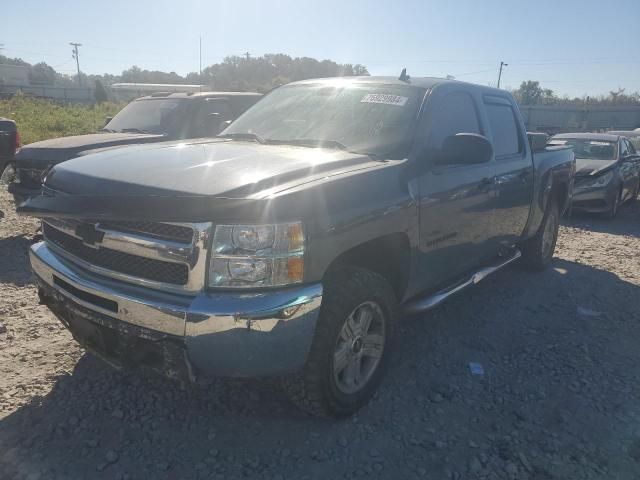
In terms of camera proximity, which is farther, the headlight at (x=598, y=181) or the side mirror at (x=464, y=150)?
the headlight at (x=598, y=181)

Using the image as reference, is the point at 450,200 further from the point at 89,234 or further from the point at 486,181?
the point at 89,234

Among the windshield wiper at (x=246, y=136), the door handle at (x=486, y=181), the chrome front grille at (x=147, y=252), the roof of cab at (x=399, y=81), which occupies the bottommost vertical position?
the chrome front grille at (x=147, y=252)

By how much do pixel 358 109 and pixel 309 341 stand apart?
6.15ft

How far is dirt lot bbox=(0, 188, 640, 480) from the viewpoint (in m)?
2.61

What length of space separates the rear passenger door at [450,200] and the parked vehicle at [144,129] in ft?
11.3

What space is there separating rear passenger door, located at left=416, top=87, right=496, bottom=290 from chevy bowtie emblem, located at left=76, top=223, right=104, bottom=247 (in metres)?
1.84

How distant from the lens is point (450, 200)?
3.53 metres

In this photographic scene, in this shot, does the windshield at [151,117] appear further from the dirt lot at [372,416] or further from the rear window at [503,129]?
the rear window at [503,129]

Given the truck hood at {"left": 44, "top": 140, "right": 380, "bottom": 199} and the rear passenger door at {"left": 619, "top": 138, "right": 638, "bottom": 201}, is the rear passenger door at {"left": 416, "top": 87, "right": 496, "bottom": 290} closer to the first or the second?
the truck hood at {"left": 44, "top": 140, "right": 380, "bottom": 199}

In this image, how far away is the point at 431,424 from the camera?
3.00 meters

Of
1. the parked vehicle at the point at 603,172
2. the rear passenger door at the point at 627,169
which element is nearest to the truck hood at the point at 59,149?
the parked vehicle at the point at 603,172

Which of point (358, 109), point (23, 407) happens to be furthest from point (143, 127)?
point (23, 407)

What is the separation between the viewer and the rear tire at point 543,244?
5.82m

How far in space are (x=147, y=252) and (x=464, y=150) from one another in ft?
6.70
